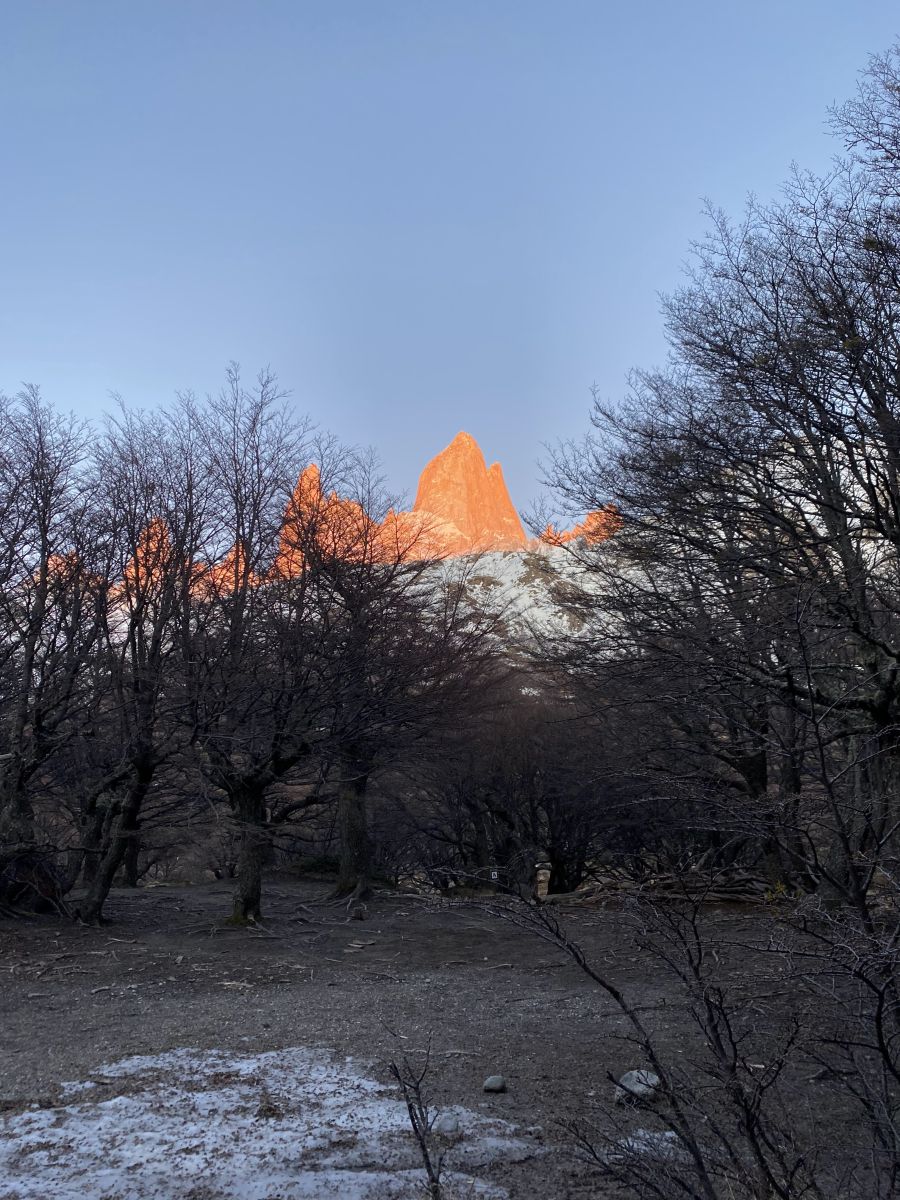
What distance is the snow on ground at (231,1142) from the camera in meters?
4.02

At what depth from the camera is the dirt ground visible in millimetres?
5414

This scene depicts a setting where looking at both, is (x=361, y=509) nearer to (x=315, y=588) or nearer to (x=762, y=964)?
(x=315, y=588)

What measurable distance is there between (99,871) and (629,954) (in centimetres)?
788

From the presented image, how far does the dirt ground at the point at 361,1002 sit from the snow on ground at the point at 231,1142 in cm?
28

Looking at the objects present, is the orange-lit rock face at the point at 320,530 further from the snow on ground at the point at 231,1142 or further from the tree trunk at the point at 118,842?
the snow on ground at the point at 231,1142

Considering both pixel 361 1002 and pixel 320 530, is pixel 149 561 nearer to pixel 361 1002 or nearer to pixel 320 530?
pixel 320 530

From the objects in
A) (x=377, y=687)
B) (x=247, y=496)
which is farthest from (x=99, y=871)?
(x=247, y=496)

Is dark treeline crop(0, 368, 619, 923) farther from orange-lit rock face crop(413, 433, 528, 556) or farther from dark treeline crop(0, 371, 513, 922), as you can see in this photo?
orange-lit rock face crop(413, 433, 528, 556)

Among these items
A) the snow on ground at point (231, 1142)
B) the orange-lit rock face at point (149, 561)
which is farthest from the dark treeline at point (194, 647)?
the snow on ground at point (231, 1142)

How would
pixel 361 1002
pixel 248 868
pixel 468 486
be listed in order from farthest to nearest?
pixel 468 486 < pixel 248 868 < pixel 361 1002

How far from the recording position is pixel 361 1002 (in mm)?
8562

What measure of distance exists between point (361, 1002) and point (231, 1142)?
4.16 m

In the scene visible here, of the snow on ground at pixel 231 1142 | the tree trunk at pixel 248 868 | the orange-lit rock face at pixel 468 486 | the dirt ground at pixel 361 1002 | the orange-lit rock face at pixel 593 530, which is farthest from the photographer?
the orange-lit rock face at pixel 468 486

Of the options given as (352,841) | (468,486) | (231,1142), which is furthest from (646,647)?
(468,486)
